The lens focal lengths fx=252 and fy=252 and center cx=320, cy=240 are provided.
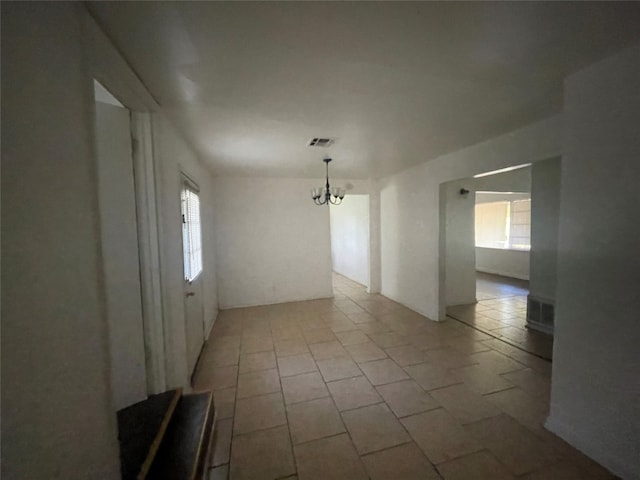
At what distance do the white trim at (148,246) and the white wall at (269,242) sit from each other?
9.07 ft

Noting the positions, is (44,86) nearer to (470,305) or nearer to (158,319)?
(158,319)

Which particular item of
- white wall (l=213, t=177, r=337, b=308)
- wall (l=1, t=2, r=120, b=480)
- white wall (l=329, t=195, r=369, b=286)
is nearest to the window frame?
white wall (l=213, t=177, r=337, b=308)

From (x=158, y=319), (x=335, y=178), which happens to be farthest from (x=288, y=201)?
(x=158, y=319)

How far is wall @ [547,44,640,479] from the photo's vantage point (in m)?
1.36

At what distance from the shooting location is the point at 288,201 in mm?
4719

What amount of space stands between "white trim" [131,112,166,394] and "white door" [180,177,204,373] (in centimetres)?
52

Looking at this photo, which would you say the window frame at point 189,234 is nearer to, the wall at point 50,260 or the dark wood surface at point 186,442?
the dark wood surface at point 186,442

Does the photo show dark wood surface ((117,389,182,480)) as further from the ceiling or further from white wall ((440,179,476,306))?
white wall ((440,179,476,306))

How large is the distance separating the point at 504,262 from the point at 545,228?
3748mm

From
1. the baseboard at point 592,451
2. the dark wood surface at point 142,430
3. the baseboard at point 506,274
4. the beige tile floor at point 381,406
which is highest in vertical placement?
the dark wood surface at point 142,430

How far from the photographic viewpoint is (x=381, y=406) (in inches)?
79.9

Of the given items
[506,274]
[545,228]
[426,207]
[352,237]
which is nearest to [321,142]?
[426,207]

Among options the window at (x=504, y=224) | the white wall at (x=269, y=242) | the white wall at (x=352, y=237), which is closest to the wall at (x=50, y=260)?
the white wall at (x=269, y=242)

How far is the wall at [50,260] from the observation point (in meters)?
0.60
